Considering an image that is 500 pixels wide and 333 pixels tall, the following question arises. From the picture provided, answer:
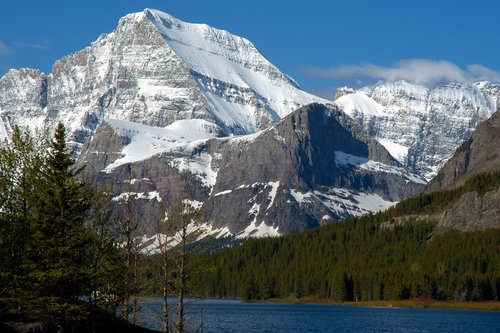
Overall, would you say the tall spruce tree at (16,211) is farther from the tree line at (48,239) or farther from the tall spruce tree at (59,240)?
the tall spruce tree at (59,240)

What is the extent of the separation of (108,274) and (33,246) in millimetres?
7711

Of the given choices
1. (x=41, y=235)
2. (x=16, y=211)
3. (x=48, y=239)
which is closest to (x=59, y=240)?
(x=48, y=239)

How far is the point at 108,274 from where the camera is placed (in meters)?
81.9

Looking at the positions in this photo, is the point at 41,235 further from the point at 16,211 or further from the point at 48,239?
the point at 16,211

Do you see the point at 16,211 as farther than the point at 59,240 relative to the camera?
Yes

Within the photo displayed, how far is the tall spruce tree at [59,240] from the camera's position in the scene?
7512 centimetres

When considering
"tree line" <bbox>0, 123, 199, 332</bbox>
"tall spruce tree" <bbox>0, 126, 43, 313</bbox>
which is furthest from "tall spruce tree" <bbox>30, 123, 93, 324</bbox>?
"tall spruce tree" <bbox>0, 126, 43, 313</bbox>

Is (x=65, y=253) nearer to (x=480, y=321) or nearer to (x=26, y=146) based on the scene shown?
(x=26, y=146)

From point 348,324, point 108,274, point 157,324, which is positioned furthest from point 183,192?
point 348,324

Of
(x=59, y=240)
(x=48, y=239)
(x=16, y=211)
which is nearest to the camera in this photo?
(x=48, y=239)

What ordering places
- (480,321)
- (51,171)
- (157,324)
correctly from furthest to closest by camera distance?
(480,321) < (157,324) < (51,171)

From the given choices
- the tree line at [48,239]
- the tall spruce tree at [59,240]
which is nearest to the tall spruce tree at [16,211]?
the tree line at [48,239]

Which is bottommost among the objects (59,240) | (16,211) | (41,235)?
(59,240)

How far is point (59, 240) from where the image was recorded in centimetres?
7644
